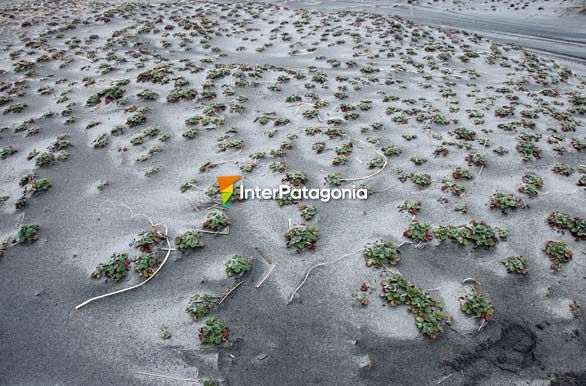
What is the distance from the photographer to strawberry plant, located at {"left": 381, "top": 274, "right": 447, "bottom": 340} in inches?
135

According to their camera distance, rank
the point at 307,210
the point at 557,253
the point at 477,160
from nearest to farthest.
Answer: the point at 557,253 < the point at 307,210 < the point at 477,160

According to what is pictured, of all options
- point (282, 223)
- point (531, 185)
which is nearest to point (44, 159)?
point (282, 223)

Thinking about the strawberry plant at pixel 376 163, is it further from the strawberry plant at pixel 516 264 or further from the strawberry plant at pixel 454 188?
the strawberry plant at pixel 516 264

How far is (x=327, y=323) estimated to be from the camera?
3541 mm

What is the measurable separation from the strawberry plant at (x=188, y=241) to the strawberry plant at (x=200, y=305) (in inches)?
27.0

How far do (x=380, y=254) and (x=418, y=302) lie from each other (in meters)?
0.68

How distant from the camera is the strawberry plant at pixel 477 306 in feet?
11.6

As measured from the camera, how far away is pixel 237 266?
397 cm

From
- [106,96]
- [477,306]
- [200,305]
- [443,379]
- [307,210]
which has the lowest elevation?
[443,379]

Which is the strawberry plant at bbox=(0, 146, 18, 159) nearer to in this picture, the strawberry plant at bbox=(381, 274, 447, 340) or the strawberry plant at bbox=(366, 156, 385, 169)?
the strawberry plant at bbox=(366, 156, 385, 169)

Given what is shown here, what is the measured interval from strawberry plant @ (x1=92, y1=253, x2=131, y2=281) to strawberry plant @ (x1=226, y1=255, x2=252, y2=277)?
1.14 meters

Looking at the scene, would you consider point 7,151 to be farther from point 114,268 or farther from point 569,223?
point 569,223

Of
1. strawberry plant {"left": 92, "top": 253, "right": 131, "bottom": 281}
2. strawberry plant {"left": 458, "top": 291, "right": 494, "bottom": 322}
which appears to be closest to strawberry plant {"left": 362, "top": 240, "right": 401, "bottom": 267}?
strawberry plant {"left": 458, "top": 291, "right": 494, "bottom": 322}

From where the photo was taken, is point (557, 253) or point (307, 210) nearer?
point (557, 253)
